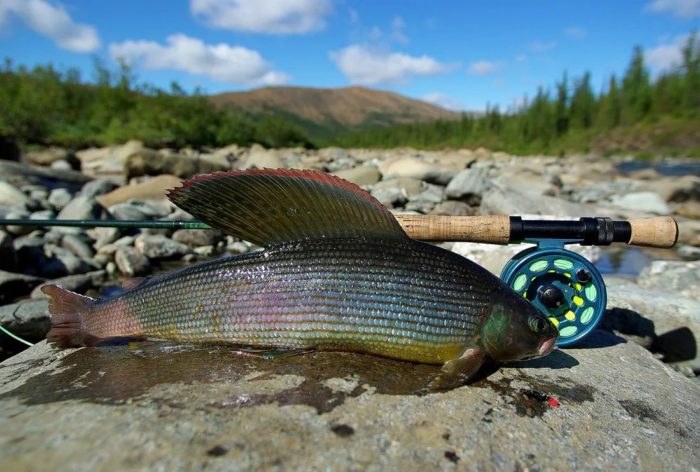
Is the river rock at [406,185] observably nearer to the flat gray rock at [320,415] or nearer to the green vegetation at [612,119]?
the flat gray rock at [320,415]

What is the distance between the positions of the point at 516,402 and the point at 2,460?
2252mm

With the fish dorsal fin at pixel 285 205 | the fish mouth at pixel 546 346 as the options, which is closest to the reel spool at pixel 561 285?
the fish mouth at pixel 546 346

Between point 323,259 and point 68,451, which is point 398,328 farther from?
point 68,451

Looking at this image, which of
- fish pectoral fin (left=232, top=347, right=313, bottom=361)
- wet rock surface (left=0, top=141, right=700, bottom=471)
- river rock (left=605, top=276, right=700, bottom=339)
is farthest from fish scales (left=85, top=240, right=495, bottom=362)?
river rock (left=605, top=276, right=700, bottom=339)

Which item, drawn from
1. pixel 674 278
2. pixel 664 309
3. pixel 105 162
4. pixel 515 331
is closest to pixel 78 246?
pixel 515 331

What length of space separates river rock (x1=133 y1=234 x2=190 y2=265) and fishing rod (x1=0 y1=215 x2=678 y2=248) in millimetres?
6869

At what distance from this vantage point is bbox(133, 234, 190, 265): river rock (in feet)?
32.2

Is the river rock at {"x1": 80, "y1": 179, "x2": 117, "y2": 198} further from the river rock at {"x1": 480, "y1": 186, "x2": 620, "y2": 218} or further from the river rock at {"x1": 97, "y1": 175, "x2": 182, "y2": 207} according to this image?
the river rock at {"x1": 480, "y1": 186, "x2": 620, "y2": 218}

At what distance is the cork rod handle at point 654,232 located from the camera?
3.52 meters

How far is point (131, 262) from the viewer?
356 inches

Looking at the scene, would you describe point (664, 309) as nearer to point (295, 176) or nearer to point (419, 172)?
point (295, 176)

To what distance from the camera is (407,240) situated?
2906mm

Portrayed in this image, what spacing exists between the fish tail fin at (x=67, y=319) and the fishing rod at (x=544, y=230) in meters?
1.01

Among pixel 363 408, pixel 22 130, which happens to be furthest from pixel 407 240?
pixel 22 130
